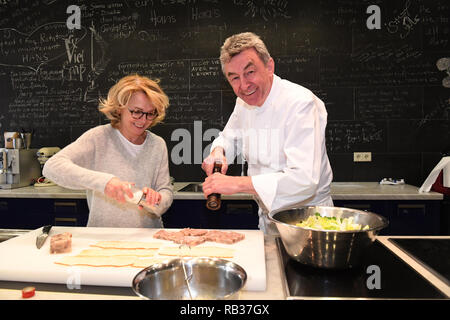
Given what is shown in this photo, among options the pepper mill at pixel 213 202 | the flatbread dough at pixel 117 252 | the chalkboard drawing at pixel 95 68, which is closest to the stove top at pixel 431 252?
the pepper mill at pixel 213 202

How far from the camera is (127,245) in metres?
1.47

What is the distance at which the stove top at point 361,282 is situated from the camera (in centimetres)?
98

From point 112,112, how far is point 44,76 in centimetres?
248

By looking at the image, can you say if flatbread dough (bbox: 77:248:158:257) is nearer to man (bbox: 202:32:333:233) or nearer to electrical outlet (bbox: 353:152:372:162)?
man (bbox: 202:32:333:233)

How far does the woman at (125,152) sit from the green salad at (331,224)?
85 centimetres

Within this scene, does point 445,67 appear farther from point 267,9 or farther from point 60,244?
point 60,244

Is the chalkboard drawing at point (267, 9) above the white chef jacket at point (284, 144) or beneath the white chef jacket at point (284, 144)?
above

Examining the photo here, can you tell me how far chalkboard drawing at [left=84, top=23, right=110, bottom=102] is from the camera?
3.70m

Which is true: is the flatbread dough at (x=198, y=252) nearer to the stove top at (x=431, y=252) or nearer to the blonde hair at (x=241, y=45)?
the stove top at (x=431, y=252)

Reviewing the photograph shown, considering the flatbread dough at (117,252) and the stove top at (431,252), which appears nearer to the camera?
the stove top at (431,252)

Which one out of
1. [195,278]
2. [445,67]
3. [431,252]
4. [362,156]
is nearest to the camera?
[195,278]

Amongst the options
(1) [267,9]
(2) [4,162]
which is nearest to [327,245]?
(1) [267,9]

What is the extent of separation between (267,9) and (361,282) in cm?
306

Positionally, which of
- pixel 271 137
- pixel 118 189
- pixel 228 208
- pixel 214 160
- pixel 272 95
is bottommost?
pixel 228 208
